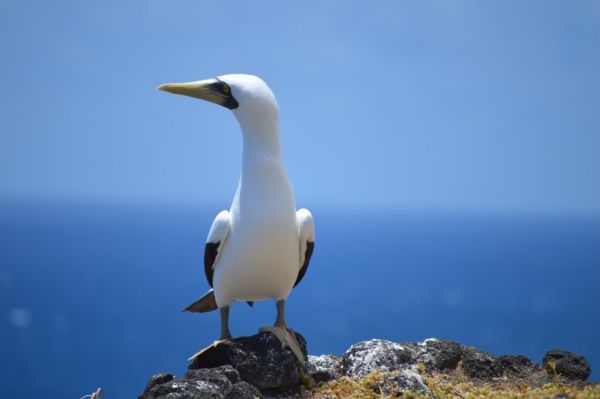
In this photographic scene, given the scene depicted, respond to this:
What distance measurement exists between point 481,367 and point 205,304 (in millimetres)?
3637

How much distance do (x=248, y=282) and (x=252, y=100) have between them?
215cm

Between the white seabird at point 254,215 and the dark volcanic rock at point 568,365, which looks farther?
the white seabird at point 254,215

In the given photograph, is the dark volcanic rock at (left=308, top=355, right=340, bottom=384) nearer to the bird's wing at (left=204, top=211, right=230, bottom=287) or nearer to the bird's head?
the bird's wing at (left=204, top=211, right=230, bottom=287)

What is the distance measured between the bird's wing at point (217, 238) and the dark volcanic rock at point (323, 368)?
179 cm

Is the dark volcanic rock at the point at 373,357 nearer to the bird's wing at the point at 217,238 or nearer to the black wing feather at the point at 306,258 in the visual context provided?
the black wing feather at the point at 306,258

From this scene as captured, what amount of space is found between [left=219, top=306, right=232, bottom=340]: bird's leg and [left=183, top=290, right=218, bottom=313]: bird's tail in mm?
611

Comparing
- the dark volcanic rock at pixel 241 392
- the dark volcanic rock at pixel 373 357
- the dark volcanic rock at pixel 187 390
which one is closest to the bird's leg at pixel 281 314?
the dark volcanic rock at pixel 373 357

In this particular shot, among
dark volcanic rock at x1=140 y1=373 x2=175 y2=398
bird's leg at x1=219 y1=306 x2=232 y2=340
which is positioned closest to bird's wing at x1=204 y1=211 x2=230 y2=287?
bird's leg at x1=219 y1=306 x2=232 y2=340

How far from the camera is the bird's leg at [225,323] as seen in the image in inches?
289

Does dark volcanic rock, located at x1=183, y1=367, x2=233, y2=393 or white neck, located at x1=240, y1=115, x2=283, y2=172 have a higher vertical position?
white neck, located at x1=240, y1=115, x2=283, y2=172

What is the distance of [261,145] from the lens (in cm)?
707

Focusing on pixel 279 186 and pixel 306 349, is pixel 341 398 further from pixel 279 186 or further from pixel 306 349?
pixel 279 186

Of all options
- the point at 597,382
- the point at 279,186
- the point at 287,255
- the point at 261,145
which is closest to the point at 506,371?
the point at 597,382

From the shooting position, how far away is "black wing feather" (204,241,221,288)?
7.29 m
